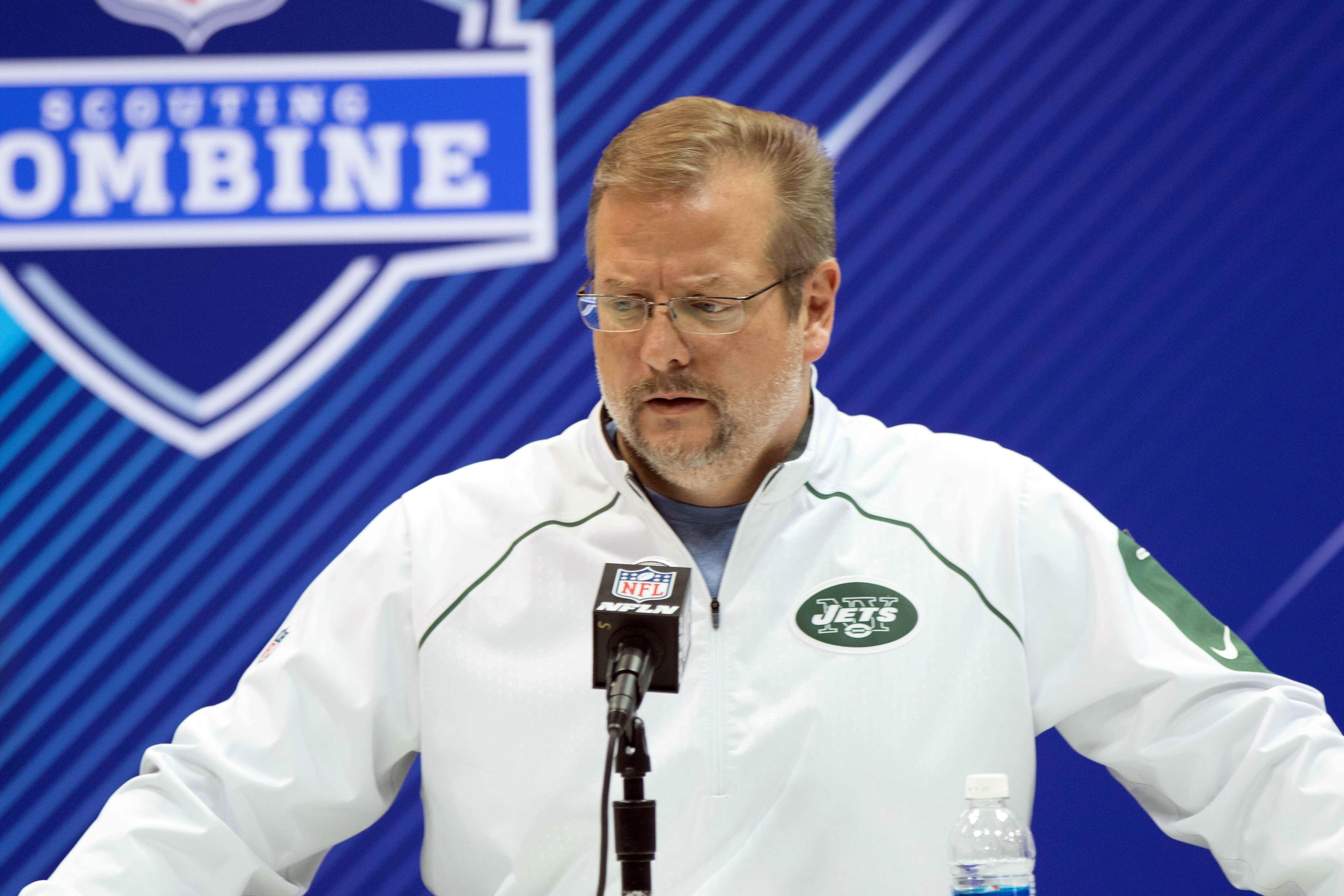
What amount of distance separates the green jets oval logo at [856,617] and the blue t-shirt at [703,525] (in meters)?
0.12

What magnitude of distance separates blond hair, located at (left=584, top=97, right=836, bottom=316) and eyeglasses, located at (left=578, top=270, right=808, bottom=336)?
0.29 ft

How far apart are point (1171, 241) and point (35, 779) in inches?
85.7

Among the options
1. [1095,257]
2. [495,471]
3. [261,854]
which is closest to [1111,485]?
[1095,257]

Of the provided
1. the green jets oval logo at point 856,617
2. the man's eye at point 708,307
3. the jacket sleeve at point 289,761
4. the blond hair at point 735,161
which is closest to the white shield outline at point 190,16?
the blond hair at point 735,161

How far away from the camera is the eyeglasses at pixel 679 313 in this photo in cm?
148

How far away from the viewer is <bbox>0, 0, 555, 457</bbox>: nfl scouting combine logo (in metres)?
2.29

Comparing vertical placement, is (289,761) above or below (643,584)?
below

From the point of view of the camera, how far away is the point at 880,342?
7.53 ft

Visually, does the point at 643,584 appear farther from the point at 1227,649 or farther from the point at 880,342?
the point at 880,342

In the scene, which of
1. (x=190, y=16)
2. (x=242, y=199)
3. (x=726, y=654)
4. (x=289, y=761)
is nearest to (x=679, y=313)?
(x=726, y=654)

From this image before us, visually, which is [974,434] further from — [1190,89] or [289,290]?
[289,290]

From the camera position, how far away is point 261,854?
1443 millimetres

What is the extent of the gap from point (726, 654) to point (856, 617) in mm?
163

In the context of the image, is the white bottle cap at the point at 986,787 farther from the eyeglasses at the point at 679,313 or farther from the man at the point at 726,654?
the eyeglasses at the point at 679,313
